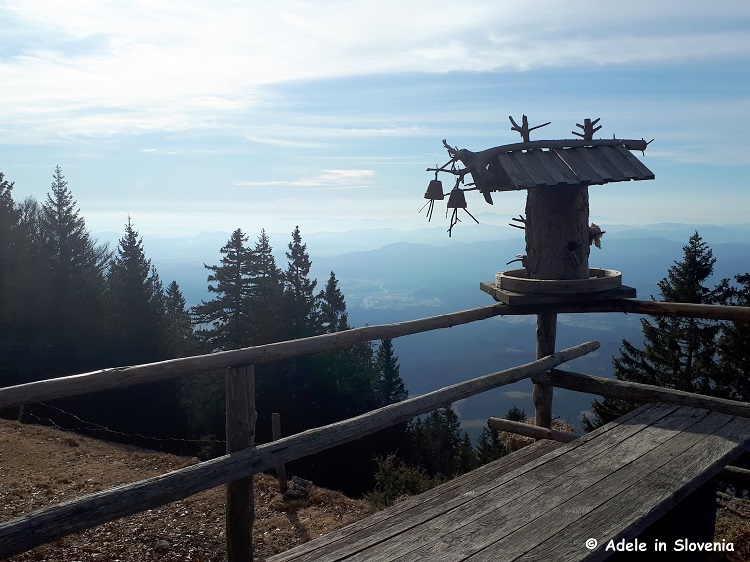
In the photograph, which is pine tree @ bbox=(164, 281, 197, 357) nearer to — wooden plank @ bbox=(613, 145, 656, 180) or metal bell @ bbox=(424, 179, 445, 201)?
metal bell @ bbox=(424, 179, 445, 201)

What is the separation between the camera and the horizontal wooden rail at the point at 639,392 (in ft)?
15.2

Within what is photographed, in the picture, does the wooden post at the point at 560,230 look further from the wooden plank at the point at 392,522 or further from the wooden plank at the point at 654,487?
the wooden plank at the point at 392,522

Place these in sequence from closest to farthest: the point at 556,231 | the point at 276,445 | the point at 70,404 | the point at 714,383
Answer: the point at 276,445 → the point at 556,231 → the point at 714,383 → the point at 70,404

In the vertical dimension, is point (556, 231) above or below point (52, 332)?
above

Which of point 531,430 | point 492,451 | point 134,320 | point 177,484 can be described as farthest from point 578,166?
point 134,320

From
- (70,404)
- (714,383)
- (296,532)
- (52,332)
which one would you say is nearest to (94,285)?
(52,332)

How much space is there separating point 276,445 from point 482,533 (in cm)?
141

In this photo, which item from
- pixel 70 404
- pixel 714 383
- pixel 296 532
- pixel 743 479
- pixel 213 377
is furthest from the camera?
pixel 213 377

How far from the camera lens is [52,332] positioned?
3152 centimetres

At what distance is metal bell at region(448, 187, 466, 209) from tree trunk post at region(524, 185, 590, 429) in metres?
0.69

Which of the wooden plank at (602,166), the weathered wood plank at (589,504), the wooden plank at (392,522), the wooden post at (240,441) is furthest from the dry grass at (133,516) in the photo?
the wooden plank at (602,166)

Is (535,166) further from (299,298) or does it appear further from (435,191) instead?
(299,298)

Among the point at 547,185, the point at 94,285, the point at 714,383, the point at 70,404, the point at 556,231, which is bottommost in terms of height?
→ the point at 70,404

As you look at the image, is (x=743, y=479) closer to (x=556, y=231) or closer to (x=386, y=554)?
(x=556, y=231)
